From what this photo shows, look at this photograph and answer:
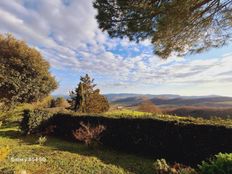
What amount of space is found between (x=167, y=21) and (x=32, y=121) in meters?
10.1

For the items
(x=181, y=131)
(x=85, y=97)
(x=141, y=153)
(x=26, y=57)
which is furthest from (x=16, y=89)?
(x=181, y=131)

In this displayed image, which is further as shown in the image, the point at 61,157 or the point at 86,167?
the point at 61,157

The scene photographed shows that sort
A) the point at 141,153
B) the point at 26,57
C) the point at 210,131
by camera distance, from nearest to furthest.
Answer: the point at 210,131, the point at 141,153, the point at 26,57

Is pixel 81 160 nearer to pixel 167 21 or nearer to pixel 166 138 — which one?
pixel 166 138

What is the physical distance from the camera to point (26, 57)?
866 inches

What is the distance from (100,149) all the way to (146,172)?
3.52m

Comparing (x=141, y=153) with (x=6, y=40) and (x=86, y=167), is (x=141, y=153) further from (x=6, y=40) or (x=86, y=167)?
(x=6, y=40)

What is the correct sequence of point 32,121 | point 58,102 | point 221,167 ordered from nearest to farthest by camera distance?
point 221,167 < point 32,121 < point 58,102

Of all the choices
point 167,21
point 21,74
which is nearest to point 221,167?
point 167,21

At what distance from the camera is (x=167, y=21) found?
693cm

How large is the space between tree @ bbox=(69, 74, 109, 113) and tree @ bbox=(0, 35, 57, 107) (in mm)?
3948

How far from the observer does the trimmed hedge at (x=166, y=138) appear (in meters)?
8.23

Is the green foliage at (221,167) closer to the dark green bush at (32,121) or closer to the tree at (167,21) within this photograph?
the tree at (167,21)

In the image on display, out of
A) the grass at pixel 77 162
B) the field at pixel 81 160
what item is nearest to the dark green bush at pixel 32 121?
the field at pixel 81 160
